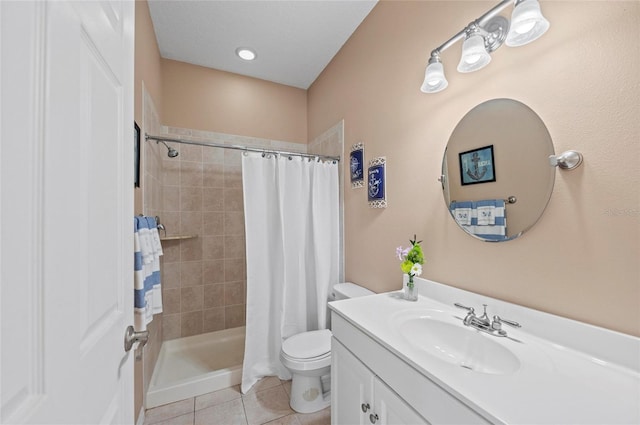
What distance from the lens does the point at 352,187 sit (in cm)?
199

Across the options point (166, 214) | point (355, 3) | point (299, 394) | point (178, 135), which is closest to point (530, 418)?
point (299, 394)

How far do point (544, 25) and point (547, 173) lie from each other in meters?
0.48

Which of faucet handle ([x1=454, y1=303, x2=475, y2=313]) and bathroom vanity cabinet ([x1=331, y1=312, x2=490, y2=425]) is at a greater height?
faucet handle ([x1=454, y1=303, x2=475, y2=313])

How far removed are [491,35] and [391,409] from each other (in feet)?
4.92

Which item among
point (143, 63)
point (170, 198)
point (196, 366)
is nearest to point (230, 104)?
point (143, 63)

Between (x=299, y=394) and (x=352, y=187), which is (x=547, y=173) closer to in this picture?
(x=352, y=187)

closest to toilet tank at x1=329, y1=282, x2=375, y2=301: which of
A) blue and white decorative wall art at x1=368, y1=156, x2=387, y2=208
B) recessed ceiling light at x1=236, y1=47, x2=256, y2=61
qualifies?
blue and white decorative wall art at x1=368, y1=156, x2=387, y2=208

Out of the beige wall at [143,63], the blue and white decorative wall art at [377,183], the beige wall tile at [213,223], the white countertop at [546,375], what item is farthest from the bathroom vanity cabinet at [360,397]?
the beige wall tile at [213,223]

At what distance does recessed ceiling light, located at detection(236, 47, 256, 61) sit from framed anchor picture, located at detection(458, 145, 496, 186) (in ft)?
6.42

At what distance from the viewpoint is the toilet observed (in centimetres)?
152

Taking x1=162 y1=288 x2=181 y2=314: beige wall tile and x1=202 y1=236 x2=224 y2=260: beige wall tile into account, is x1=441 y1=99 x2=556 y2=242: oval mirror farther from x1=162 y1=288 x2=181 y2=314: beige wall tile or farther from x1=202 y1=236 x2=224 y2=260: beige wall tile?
x1=162 y1=288 x2=181 y2=314: beige wall tile
